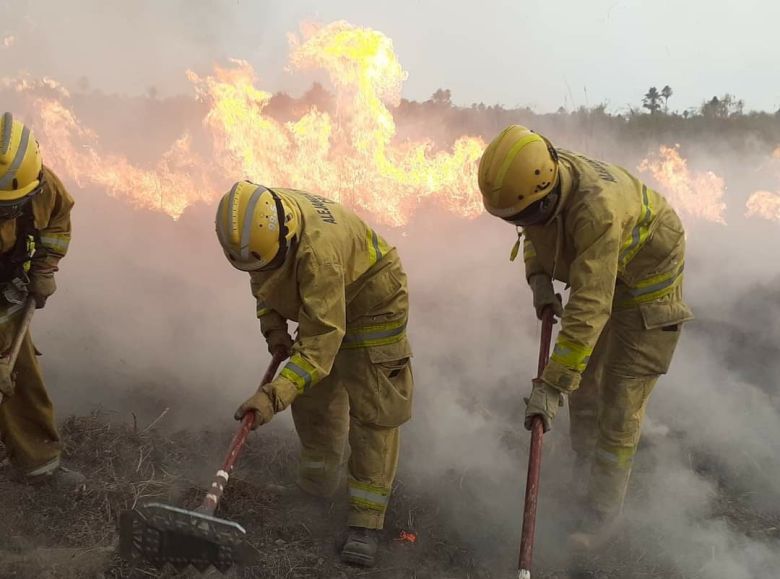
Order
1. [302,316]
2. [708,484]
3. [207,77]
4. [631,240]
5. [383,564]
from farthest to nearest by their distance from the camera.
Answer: [207,77] → [708,484] → [383,564] → [631,240] → [302,316]

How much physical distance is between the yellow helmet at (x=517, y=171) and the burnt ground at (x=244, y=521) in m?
2.24

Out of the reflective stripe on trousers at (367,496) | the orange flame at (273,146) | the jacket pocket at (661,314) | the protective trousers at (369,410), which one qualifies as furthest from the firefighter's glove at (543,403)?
the orange flame at (273,146)

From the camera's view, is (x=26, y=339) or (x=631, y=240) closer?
(x=631, y=240)

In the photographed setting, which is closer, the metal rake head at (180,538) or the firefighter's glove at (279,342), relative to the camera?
the metal rake head at (180,538)

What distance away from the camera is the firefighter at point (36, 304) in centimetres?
368

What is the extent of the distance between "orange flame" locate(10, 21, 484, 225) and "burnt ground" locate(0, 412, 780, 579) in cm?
370

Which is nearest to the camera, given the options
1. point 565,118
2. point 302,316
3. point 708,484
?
point 302,316

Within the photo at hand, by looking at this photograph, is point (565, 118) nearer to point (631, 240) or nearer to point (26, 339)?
point (631, 240)

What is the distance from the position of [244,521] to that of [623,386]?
104 inches

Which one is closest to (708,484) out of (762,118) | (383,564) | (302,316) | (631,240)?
(631,240)

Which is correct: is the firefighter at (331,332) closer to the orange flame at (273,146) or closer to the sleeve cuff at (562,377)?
the sleeve cuff at (562,377)

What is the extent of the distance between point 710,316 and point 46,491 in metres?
7.79

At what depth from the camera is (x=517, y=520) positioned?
4.20 m

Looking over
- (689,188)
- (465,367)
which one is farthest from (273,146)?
(689,188)
